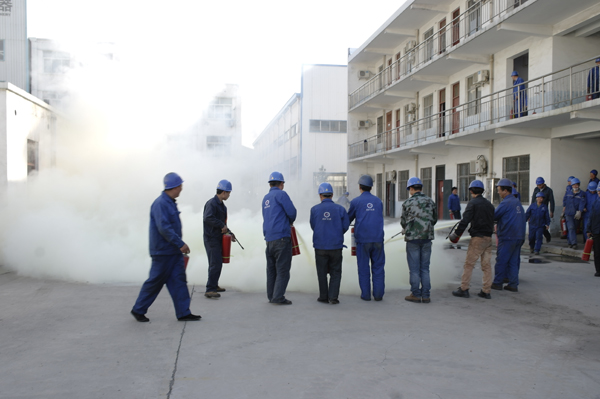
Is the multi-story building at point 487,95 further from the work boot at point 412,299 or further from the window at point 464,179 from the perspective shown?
the work boot at point 412,299

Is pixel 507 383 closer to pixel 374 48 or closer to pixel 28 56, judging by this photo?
pixel 28 56

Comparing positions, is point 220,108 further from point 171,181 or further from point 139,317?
point 139,317

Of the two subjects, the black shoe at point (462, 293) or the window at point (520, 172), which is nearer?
the black shoe at point (462, 293)

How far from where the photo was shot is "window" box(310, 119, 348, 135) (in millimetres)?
34250

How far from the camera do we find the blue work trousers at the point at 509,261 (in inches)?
287

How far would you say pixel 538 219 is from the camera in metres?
11.2

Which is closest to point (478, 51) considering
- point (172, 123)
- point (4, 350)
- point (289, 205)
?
point (172, 123)

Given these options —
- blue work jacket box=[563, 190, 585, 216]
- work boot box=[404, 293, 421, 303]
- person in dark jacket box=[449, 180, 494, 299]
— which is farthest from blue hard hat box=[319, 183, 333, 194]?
blue work jacket box=[563, 190, 585, 216]

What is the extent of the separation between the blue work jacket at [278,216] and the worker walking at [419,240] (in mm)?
1740

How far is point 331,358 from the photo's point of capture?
4.07m

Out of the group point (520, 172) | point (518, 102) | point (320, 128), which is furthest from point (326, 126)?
point (518, 102)

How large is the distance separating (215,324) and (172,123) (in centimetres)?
1235

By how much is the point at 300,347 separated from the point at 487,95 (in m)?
13.7

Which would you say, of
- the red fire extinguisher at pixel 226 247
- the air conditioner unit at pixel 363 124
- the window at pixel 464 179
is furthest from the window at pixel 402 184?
the red fire extinguisher at pixel 226 247
